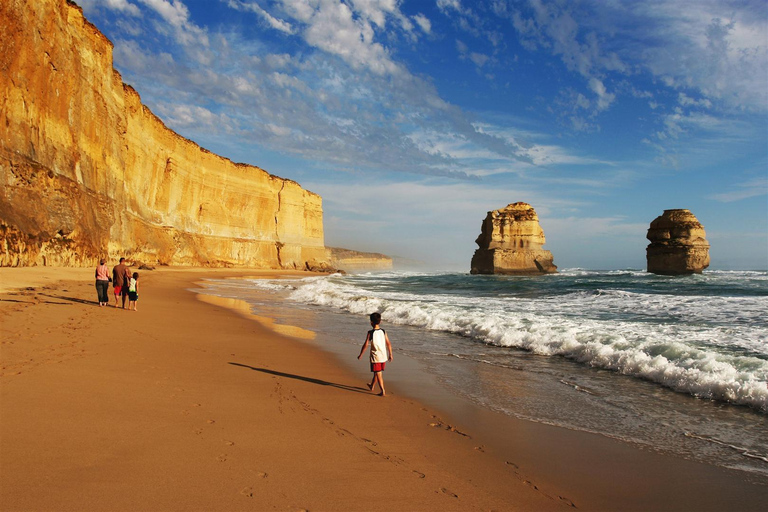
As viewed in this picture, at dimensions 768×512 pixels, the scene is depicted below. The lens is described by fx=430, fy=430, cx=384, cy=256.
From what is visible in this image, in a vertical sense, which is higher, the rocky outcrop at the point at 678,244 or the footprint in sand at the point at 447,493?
the rocky outcrop at the point at 678,244

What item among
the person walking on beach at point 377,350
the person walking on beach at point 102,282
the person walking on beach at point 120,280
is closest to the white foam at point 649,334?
the person walking on beach at point 377,350

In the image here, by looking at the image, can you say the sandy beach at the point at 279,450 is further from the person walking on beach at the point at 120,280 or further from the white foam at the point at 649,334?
the person walking on beach at the point at 120,280

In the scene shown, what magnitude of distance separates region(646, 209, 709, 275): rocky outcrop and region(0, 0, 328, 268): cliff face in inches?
1836

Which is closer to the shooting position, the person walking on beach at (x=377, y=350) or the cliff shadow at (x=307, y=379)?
the person walking on beach at (x=377, y=350)

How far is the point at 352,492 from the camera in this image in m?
2.73

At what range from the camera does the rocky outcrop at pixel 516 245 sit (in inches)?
2115

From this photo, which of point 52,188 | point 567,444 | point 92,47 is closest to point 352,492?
point 567,444

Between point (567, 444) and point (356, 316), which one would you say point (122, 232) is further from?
point (567, 444)

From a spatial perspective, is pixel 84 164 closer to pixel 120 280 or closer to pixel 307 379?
pixel 120 280

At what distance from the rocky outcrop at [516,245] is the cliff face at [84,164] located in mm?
32812

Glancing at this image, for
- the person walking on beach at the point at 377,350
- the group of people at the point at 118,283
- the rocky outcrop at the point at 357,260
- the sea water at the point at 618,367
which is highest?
the rocky outcrop at the point at 357,260

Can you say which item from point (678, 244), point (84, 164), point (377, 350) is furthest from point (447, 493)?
point (678, 244)

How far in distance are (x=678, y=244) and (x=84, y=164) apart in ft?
159

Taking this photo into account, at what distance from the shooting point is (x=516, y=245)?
54.5 meters
